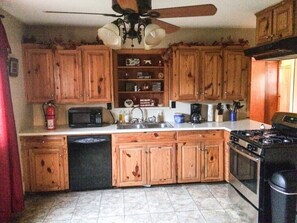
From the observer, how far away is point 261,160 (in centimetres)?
249

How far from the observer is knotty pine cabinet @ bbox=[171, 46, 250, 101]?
3781 mm

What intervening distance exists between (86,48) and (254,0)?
2.24m

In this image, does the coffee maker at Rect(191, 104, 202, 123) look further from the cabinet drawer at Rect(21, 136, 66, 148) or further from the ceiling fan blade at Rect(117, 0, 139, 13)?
the ceiling fan blade at Rect(117, 0, 139, 13)

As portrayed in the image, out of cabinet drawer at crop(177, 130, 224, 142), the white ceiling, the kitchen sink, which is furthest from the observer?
the kitchen sink

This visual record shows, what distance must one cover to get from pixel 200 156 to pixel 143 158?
0.82 metres

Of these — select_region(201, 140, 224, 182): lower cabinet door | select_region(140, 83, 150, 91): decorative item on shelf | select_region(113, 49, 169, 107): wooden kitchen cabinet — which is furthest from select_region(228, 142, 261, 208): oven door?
select_region(140, 83, 150, 91): decorative item on shelf

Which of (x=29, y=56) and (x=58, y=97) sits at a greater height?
(x=29, y=56)

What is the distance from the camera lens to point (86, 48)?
3.61 metres

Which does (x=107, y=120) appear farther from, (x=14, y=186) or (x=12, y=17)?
(x=12, y=17)

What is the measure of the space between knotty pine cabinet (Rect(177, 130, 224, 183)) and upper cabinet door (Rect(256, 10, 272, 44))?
1357mm

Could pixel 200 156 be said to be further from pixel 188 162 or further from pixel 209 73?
pixel 209 73

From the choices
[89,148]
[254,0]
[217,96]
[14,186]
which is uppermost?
[254,0]

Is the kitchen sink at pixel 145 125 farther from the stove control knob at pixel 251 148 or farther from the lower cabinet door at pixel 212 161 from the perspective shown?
the stove control knob at pixel 251 148

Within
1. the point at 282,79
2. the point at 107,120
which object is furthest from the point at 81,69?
the point at 282,79
